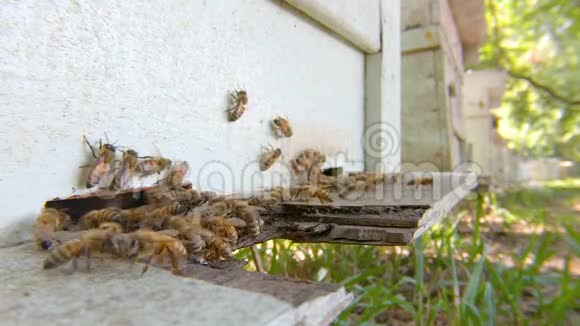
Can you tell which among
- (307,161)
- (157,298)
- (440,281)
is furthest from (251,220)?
(440,281)

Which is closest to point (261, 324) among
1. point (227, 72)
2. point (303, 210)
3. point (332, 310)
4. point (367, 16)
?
point (332, 310)

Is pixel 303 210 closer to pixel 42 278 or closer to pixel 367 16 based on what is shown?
pixel 42 278

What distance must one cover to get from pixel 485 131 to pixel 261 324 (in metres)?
11.2

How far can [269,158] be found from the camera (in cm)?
217

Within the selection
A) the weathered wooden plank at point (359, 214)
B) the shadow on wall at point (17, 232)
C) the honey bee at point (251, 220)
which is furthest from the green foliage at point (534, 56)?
the shadow on wall at point (17, 232)

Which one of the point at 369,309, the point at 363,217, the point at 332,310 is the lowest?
the point at 369,309

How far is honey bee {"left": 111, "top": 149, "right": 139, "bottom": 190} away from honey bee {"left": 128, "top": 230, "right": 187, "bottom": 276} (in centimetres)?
49

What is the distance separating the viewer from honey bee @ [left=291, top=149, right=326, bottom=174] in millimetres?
2463

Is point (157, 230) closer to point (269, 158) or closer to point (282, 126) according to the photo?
point (269, 158)

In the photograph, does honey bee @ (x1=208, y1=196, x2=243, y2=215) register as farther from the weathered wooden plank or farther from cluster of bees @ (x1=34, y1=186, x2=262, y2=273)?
the weathered wooden plank

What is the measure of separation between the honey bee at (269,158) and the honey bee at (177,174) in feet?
1.81

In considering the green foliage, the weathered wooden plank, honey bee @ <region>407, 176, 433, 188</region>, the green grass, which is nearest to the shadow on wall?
the weathered wooden plank

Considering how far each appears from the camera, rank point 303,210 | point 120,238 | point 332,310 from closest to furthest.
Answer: point 332,310
point 120,238
point 303,210

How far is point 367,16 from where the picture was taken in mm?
3064
